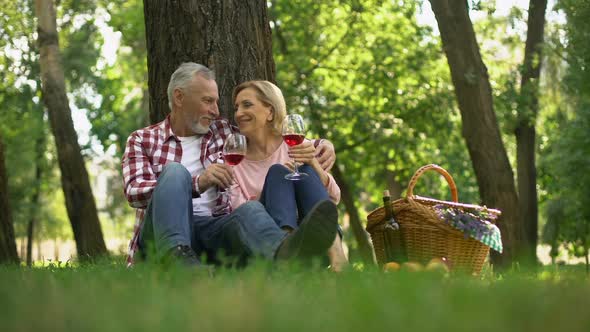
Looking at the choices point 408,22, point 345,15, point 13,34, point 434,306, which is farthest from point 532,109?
point 434,306

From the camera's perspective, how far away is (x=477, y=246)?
6.02 m

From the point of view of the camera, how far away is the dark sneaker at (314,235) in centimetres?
433

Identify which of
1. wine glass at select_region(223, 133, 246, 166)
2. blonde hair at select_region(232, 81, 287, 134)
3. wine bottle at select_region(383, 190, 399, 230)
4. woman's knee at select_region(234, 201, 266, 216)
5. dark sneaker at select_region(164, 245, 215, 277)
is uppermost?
blonde hair at select_region(232, 81, 287, 134)

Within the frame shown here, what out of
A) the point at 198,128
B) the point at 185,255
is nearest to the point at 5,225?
the point at 198,128

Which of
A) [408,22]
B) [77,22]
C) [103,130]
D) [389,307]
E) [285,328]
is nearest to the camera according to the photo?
[285,328]

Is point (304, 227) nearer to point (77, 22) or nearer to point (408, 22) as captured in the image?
point (408, 22)

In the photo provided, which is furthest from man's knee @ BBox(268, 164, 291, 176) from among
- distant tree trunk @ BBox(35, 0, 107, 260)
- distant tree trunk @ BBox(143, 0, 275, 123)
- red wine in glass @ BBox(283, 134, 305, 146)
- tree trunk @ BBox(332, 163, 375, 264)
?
tree trunk @ BBox(332, 163, 375, 264)

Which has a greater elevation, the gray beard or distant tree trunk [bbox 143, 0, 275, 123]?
distant tree trunk [bbox 143, 0, 275, 123]

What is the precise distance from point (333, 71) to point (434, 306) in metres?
17.1

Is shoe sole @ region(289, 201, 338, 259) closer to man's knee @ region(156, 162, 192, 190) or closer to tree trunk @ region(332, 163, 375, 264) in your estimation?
man's knee @ region(156, 162, 192, 190)

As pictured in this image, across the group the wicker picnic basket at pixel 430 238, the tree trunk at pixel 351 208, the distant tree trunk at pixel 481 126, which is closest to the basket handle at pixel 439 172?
the wicker picnic basket at pixel 430 238

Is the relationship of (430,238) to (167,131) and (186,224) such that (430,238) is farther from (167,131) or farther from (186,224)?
(167,131)

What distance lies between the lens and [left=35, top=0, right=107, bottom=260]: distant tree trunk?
12.3m

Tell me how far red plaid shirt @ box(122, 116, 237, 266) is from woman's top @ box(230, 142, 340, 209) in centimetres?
12
